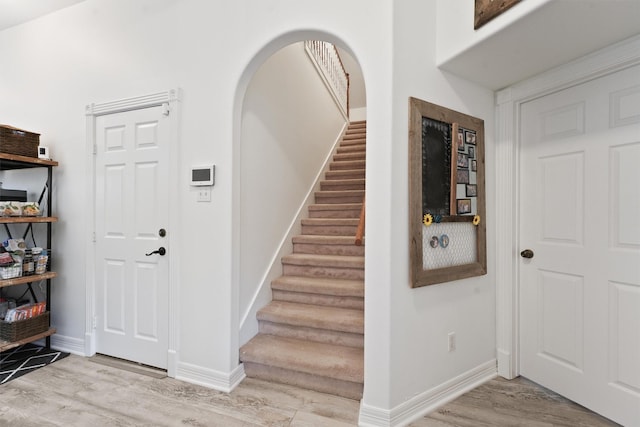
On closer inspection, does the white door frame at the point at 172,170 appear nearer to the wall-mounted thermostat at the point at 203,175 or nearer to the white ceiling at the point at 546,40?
the wall-mounted thermostat at the point at 203,175

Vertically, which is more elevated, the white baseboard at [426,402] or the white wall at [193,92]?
the white wall at [193,92]

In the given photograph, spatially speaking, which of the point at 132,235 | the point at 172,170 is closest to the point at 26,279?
the point at 132,235

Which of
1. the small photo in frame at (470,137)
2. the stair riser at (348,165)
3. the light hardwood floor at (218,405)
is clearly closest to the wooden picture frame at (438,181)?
the small photo in frame at (470,137)

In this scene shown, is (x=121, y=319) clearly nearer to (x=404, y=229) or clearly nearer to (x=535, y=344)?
(x=404, y=229)

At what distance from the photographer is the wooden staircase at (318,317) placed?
2057 millimetres

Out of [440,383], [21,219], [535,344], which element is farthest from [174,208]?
[535,344]

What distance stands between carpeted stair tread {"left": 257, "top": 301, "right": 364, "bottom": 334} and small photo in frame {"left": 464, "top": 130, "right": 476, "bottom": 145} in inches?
56.7

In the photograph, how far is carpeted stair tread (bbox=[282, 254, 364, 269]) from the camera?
2671 millimetres

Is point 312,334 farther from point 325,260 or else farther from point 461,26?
point 461,26

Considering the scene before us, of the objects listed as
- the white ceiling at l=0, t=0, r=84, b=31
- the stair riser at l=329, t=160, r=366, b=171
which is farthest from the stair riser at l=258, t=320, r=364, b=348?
the white ceiling at l=0, t=0, r=84, b=31

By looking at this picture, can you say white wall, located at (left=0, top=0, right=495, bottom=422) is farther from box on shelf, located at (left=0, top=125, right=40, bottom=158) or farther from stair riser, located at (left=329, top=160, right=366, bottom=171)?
stair riser, located at (left=329, top=160, right=366, bottom=171)

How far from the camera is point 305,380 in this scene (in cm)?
208

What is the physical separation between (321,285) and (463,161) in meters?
1.40

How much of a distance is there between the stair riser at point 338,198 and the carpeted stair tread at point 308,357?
1.83 m
